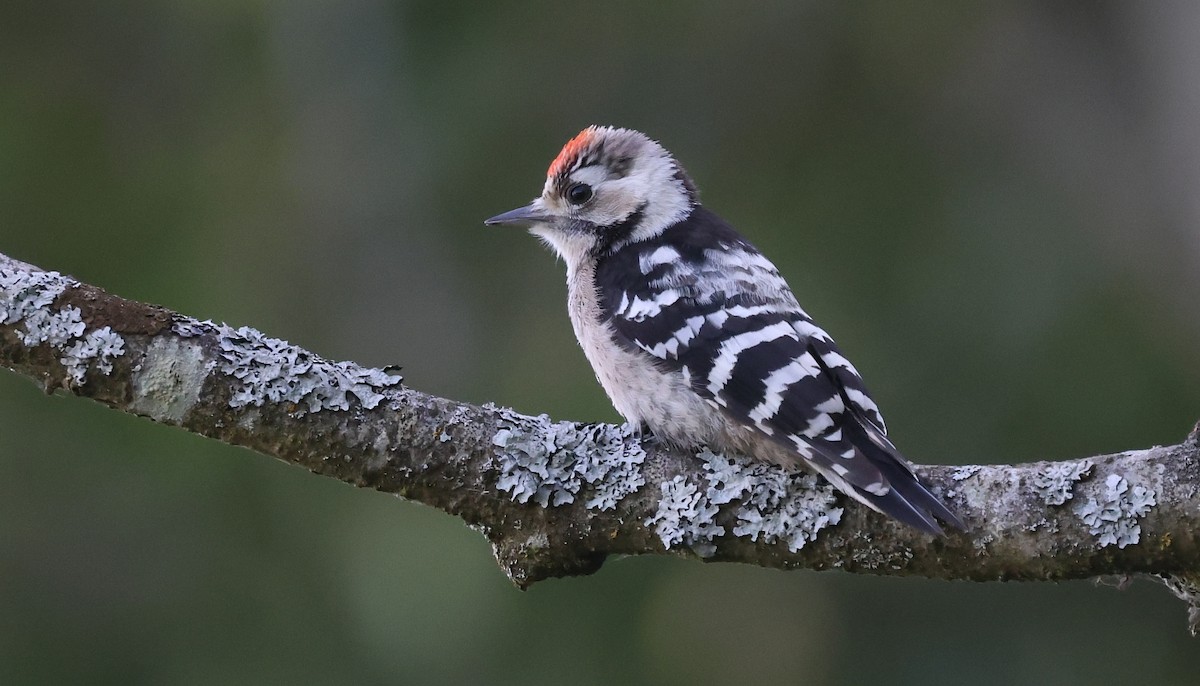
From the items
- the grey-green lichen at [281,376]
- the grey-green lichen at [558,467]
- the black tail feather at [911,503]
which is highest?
the grey-green lichen at [281,376]

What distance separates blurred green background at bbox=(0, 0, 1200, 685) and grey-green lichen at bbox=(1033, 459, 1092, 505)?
2935 mm

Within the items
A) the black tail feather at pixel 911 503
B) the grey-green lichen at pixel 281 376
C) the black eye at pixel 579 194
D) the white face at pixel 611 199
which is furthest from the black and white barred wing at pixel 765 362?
the grey-green lichen at pixel 281 376

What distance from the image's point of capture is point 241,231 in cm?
616

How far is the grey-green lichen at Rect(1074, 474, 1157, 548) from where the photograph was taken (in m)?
2.39

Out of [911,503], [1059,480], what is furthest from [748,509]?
[1059,480]

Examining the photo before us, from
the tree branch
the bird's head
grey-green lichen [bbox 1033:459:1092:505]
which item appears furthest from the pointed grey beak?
grey-green lichen [bbox 1033:459:1092:505]

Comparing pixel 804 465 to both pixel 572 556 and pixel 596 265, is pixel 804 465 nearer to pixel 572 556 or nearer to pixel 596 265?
pixel 572 556

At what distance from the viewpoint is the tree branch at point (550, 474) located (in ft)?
8.05

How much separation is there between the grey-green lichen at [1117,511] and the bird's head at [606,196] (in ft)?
5.60

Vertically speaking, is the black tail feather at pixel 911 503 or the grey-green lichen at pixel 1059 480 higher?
the black tail feather at pixel 911 503

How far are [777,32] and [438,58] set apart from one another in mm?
1721

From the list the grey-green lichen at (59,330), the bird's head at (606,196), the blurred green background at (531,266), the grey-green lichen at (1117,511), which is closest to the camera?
the grey-green lichen at (1117,511)

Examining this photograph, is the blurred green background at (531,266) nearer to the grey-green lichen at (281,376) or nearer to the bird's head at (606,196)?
the bird's head at (606,196)

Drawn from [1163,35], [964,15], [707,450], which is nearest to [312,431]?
[707,450]
